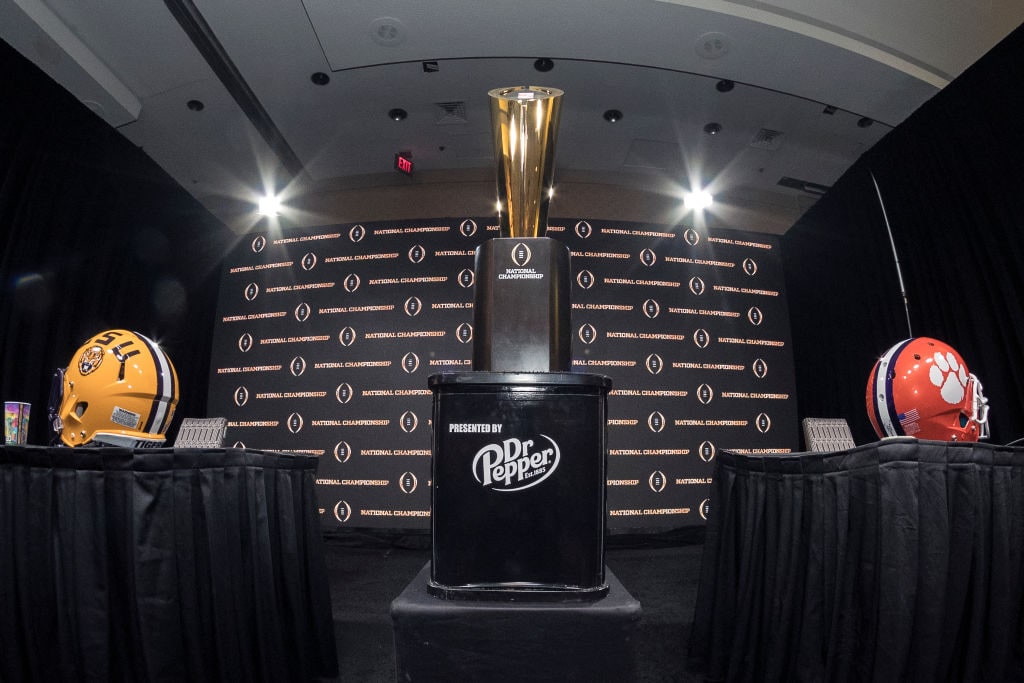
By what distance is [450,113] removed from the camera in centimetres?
435

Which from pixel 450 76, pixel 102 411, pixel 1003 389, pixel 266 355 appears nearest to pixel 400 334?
pixel 266 355

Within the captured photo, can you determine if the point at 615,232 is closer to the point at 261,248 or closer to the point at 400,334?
the point at 400,334

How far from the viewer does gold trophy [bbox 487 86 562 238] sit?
4.51ft

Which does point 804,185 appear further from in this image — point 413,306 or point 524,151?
point 524,151

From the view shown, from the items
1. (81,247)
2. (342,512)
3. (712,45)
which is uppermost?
(712,45)

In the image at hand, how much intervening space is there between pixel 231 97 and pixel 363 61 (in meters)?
1.16

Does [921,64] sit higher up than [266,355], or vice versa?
[921,64]

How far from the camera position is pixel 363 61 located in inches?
147

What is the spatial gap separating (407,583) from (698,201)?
→ 4.42 metres

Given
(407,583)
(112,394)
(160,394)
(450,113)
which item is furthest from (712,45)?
(407,583)

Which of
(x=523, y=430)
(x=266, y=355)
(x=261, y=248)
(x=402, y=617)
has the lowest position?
(x=402, y=617)

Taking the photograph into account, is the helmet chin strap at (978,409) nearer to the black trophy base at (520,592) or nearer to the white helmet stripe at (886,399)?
the white helmet stripe at (886,399)

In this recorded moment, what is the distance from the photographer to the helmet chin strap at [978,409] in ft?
5.66

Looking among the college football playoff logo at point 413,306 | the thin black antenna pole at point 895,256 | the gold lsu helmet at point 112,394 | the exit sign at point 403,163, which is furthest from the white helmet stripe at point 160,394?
the thin black antenna pole at point 895,256
